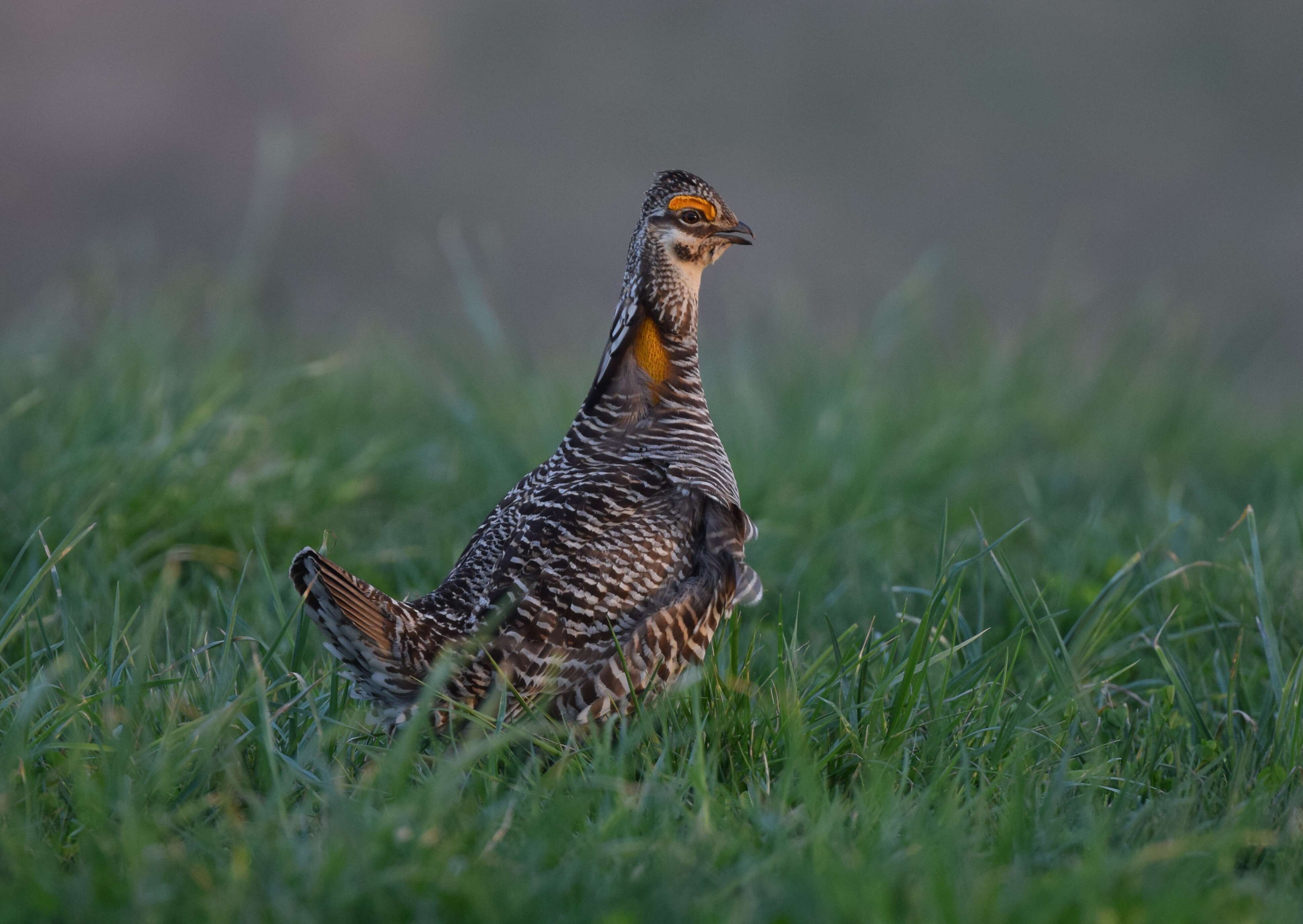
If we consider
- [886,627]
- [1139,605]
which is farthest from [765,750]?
[1139,605]

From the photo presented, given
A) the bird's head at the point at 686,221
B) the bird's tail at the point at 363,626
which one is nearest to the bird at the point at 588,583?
the bird's tail at the point at 363,626

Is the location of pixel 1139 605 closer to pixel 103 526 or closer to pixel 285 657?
pixel 285 657

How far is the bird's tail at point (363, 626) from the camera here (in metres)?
2.54

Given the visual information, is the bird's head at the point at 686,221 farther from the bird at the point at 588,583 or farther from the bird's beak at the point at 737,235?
the bird at the point at 588,583

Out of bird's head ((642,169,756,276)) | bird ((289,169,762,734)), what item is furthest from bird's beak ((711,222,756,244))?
bird ((289,169,762,734))

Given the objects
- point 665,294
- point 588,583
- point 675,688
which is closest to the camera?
point 675,688

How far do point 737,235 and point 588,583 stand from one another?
1.32 metres

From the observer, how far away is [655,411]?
3348 millimetres

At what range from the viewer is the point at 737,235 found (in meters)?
3.61

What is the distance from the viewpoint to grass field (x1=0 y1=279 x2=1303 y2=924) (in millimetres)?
1809

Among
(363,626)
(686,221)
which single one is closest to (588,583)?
(363,626)

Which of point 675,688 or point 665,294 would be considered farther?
point 665,294

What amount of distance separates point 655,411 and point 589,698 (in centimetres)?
91

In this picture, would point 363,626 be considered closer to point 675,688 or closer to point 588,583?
point 588,583
